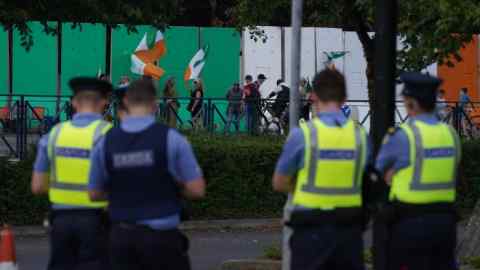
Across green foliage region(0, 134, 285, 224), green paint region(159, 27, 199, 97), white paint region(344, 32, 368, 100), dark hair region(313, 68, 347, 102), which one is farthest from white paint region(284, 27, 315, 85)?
dark hair region(313, 68, 347, 102)

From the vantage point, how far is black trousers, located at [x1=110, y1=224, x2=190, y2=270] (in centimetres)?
724

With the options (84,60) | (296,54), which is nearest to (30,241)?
(296,54)

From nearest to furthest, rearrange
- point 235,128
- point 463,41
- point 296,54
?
point 296,54, point 463,41, point 235,128

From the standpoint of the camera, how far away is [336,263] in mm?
7480

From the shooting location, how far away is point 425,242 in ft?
25.3

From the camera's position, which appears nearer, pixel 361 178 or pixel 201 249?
pixel 361 178

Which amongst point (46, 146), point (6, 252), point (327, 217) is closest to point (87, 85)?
→ point (46, 146)

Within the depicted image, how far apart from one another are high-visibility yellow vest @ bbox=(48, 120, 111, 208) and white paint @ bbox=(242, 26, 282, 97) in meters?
26.2

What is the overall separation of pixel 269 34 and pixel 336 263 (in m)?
26.9

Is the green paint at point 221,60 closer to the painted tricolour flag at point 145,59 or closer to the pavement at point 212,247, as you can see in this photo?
the painted tricolour flag at point 145,59

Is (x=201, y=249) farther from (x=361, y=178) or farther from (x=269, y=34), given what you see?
(x=269, y=34)

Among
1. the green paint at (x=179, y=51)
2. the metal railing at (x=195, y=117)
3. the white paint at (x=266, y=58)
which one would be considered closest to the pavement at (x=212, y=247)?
the metal railing at (x=195, y=117)

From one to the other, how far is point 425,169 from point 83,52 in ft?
87.0

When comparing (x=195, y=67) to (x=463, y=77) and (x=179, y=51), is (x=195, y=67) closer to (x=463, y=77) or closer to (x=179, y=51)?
(x=179, y=51)
